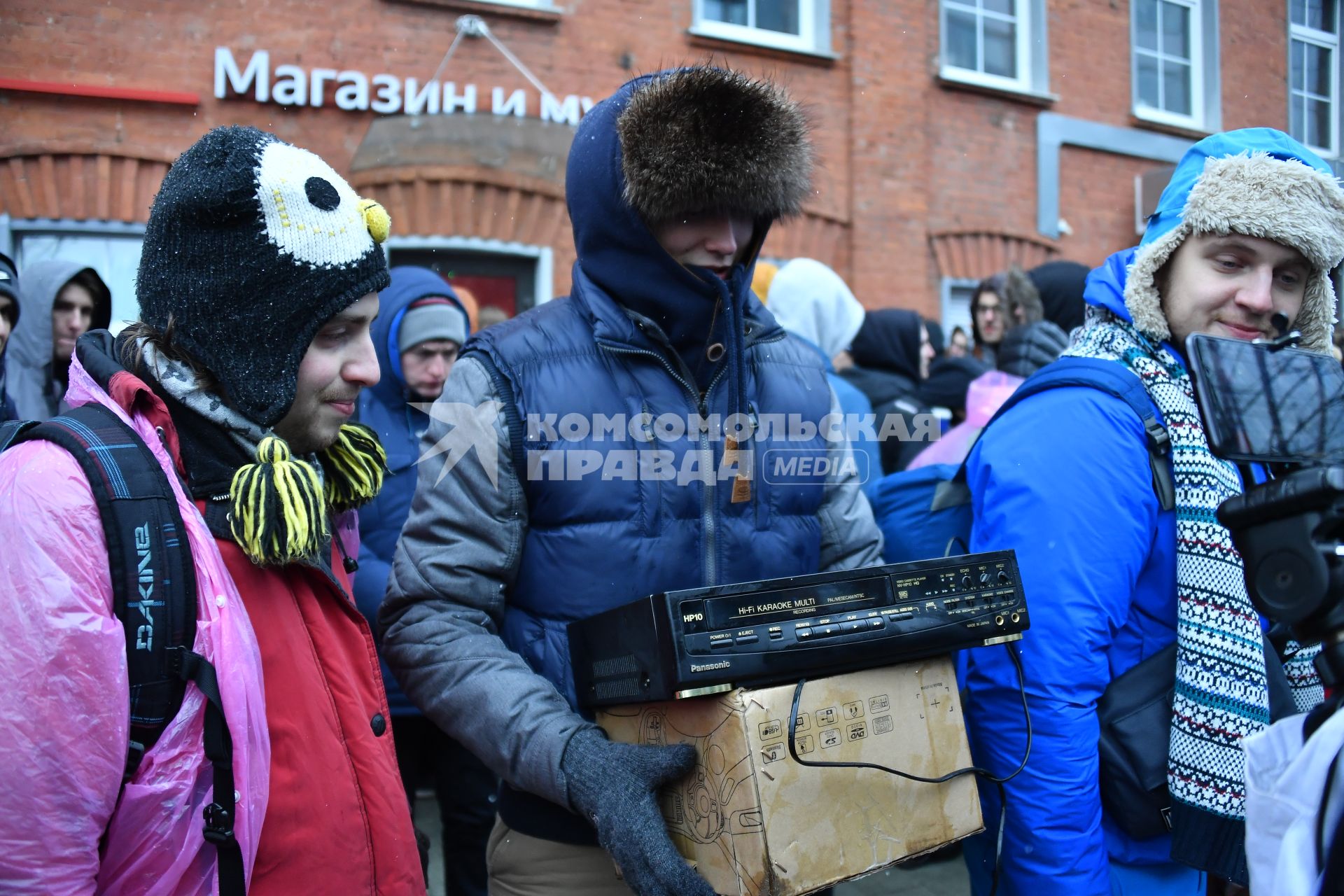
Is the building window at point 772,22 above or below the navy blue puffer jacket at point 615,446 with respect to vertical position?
above

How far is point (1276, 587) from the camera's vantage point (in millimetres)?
988

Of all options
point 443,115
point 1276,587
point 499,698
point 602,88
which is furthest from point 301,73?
point 1276,587

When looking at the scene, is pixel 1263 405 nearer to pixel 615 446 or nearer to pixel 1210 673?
pixel 1210 673

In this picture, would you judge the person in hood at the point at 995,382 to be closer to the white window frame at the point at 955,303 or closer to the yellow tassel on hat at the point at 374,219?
the yellow tassel on hat at the point at 374,219

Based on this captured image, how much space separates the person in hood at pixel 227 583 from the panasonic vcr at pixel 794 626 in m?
0.42

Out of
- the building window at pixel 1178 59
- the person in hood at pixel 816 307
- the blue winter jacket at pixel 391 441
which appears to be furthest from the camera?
the building window at pixel 1178 59

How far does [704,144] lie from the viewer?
167 centimetres

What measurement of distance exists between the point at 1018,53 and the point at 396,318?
6056 mm

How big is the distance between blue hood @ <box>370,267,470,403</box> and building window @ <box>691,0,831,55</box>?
163 inches

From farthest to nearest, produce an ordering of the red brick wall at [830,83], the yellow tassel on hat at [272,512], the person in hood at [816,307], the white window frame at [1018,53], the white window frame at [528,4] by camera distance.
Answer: the white window frame at [1018,53] < the white window frame at [528,4] < the red brick wall at [830,83] < the person in hood at [816,307] < the yellow tassel on hat at [272,512]

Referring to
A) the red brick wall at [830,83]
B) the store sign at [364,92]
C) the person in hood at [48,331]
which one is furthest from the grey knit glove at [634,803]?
the store sign at [364,92]

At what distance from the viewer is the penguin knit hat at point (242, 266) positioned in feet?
4.53

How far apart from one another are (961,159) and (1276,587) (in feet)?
23.8

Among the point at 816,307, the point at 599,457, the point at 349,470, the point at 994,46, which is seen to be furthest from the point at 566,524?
the point at 994,46
